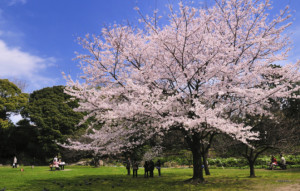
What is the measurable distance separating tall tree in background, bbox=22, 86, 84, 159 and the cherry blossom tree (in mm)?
20335

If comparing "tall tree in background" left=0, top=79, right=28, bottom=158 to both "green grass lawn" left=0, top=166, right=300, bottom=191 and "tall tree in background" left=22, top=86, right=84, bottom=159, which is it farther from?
"green grass lawn" left=0, top=166, right=300, bottom=191

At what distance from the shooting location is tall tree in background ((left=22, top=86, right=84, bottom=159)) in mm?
30344

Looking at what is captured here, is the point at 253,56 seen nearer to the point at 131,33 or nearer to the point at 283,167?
the point at 131,33

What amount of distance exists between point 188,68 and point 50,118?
82.3 feet

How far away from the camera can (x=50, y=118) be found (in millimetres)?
31203

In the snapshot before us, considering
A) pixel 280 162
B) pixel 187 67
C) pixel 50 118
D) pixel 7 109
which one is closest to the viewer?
pixel 187 67

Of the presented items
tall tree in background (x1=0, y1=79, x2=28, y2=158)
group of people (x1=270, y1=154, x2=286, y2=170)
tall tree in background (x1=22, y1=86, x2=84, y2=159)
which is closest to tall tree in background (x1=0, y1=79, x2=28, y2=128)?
tall tree in background (x1=0, y1=79, x2=28, y2=158)

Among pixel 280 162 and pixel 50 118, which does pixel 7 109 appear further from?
pixel 280 162

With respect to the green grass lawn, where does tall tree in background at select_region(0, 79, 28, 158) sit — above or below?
above

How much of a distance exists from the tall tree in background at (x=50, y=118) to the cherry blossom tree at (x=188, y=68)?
801 inches

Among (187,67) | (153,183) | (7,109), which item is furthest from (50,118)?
(187,67)

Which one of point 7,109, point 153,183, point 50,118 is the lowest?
point 153,183

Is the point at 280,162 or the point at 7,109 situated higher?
the point at 7,109

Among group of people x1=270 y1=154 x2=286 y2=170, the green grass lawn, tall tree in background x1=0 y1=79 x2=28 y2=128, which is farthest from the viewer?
tall tree in background x1=0 y1=79 x2=28 y2=128
